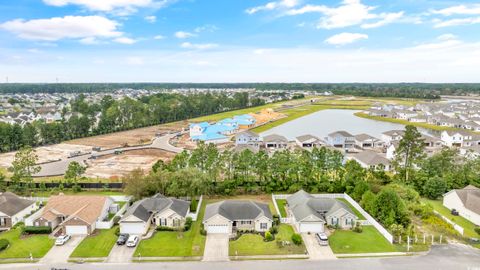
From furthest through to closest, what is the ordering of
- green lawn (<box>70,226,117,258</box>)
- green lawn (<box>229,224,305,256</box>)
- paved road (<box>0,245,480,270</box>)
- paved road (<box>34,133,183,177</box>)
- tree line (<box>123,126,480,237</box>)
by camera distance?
paved road (<box>34,133,183,177</box>), tree line (<box>123,126,480,237</box>), green lawn (<box>229,224,305,256</box>), green lawn (<box>70,226,117,258</box>), paved road (<box>0,245,480,270</box>)

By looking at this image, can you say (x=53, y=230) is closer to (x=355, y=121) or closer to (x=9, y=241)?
(x=9, y=241)

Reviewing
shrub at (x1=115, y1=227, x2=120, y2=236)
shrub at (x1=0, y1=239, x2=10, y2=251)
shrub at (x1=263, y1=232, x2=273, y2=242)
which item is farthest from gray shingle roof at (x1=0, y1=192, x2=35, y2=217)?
shrub at (x1=263, y1=232, x2=273, y2=242)

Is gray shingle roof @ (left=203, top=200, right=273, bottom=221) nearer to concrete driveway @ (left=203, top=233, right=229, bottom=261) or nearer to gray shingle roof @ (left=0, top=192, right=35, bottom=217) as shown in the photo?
concrete driveway @ (left=203, top=233, right=229, bottom=261)

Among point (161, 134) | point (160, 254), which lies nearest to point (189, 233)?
point (160, 254)

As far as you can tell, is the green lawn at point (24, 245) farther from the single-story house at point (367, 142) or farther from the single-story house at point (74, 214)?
the single-story house at point (367, 142)

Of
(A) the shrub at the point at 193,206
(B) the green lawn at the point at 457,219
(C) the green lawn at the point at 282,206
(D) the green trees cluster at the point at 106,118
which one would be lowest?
(B) the green lawn at the point at 457,219

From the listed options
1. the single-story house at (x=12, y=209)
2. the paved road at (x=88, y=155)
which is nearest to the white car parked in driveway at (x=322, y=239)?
the single-story house at (x=12, y=209)

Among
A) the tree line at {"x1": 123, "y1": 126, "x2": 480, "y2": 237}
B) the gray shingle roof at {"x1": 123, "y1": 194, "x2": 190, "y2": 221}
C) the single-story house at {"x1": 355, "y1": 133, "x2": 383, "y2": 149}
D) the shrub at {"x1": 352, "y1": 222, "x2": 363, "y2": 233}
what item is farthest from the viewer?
the single-story house at {"x1": 355, "y1": 133, "x2": 383, "y2": 149}

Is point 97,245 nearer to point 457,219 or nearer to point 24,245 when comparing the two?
point 24,245
